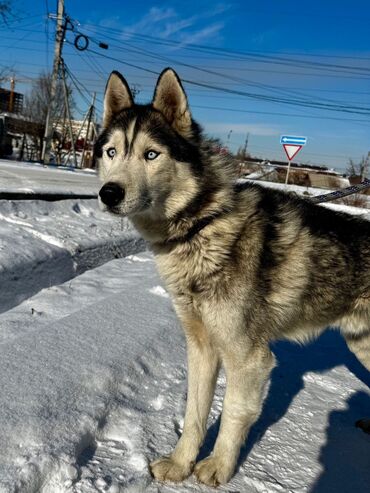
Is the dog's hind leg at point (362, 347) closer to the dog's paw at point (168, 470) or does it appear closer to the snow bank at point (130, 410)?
the snow bank at point (130, 410)

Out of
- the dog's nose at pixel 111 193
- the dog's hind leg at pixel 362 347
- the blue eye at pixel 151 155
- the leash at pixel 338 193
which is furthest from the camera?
the leash at pixel 338 193

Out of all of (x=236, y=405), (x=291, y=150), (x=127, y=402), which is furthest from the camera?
(x=291, y=150)

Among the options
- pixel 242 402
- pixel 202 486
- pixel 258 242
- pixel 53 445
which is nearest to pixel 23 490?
pixel 53 445

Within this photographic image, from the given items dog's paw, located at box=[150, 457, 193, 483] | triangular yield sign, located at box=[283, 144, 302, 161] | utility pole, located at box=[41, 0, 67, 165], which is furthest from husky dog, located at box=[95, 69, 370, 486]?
utility pole, located at box=[41, 0, 67, 165]

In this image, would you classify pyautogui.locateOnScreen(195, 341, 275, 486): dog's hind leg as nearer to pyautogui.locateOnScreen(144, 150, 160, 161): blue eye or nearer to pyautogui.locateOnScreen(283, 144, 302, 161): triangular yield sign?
pyautogui.locateOnScreen(144, 150, 160, 161): blue eye

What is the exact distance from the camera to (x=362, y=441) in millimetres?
3012

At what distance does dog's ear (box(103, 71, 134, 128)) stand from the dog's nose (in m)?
0.87

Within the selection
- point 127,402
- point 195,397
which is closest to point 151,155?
point 195,397

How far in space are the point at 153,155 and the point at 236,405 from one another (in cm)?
155

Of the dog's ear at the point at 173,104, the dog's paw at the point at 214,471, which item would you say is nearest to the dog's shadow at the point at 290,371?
the dog's paw at the point at 214,471

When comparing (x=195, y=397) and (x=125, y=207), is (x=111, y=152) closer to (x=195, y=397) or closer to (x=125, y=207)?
(x=125, y=207)

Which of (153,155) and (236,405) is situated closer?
(236,405)

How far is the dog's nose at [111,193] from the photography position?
2.28 metres

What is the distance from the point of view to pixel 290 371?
13.0ft
